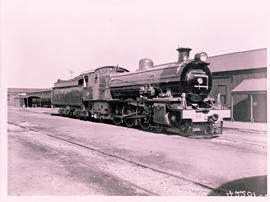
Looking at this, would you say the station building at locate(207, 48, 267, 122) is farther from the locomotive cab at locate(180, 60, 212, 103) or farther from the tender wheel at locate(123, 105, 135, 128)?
the tender wheel at locate(123, 105, 135, 128)

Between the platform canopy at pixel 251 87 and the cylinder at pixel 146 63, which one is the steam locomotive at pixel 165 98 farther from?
the platform canopy at pixel 251 87

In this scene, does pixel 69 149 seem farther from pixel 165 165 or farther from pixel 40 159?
pixel 165 165

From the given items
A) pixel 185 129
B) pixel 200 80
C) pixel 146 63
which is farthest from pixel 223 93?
pixel 185 129

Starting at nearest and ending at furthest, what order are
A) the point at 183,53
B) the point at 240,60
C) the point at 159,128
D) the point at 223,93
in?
the point at 183,53 → the point at 159,128 → the point at 240,60 → the point at 223,93

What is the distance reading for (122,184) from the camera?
17.9 feet

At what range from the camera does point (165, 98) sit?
12.0m

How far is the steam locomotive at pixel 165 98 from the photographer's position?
11602mm

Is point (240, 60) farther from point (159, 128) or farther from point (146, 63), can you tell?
point (159, 128)

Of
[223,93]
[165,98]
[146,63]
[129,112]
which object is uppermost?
[146,63]

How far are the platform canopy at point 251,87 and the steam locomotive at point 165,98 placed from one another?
605cm

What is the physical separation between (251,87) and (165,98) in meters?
10.3

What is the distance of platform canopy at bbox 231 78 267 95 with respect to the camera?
18962 millimetres

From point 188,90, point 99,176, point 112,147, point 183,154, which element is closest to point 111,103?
point 188,90

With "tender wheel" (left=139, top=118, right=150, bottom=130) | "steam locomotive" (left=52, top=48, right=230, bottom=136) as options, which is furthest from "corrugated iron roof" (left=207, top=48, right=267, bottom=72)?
"tender wheel" (left=139, top=118, right=150, bottom=130)
